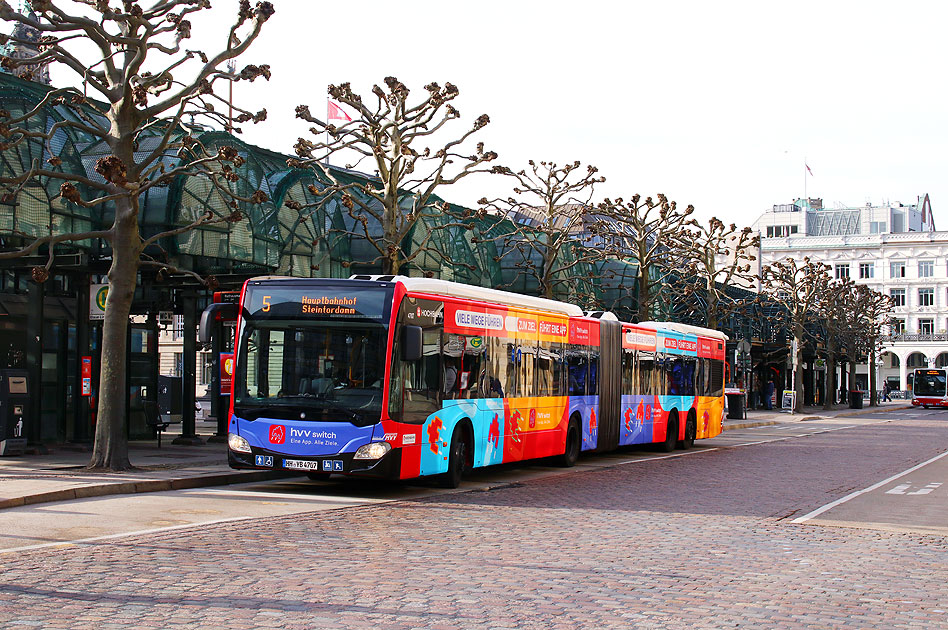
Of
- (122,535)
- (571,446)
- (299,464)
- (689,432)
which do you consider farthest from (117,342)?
(689,432)

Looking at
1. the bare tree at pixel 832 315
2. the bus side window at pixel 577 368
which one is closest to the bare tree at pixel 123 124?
the bus side window at pixel 577 368

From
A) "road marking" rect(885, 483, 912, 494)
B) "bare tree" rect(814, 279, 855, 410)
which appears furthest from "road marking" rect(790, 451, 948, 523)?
"bare tree" rect(814, 279, 855, 410)

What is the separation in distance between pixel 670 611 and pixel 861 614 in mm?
1367

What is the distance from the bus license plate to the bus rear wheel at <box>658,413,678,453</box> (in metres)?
14.6

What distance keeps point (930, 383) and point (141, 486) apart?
82.3m

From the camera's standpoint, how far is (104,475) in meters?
17.1

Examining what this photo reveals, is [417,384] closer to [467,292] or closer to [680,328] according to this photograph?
[467,292]

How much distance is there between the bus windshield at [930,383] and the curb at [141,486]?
7897 cm

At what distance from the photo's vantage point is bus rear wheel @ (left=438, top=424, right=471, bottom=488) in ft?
56.7

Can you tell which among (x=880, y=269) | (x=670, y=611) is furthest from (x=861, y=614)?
(x=880, y=269)

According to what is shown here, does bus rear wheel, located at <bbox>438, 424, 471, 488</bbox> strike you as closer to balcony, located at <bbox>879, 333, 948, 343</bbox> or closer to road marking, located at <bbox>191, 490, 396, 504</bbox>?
road marking, located at <bbox>191, 490, 396, 504</bbox>

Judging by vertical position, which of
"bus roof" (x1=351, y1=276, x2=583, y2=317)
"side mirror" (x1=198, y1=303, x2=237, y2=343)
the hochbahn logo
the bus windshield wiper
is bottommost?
the hochbahn logo

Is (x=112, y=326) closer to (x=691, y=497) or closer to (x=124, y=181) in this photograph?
(x=124, y=181)

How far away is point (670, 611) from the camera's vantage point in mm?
8125
